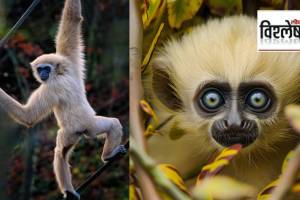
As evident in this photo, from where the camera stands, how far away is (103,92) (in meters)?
3.47

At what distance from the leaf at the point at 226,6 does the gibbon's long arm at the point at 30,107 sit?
100 cm

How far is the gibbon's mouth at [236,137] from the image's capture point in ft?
10.8

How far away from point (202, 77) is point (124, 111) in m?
0.48

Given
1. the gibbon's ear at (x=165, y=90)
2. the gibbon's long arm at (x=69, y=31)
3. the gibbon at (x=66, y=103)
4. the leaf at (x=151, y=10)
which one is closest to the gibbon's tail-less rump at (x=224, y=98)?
the gibbon's ear at (x=165, y=90)

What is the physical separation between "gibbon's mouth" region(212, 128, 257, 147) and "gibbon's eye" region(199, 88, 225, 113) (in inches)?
5.4

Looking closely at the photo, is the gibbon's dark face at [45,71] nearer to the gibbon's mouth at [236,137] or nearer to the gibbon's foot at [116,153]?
the gibbon's foot at [116,153]

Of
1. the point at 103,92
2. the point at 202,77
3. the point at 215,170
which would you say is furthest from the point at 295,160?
the point at 103,92

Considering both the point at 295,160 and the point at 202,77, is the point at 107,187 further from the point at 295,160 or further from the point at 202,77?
the point at 295,160

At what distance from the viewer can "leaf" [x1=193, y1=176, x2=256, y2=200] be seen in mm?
3242

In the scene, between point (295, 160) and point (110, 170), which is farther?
point (110, 170)

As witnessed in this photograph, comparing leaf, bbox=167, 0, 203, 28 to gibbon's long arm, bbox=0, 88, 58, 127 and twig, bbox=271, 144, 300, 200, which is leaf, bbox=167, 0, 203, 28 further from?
twig, bbox=271, 144, 300, 200

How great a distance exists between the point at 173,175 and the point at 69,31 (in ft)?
3.19

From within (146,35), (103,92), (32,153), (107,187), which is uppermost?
(146,35)

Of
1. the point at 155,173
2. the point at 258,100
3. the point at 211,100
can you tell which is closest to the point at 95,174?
the point at 155,173
